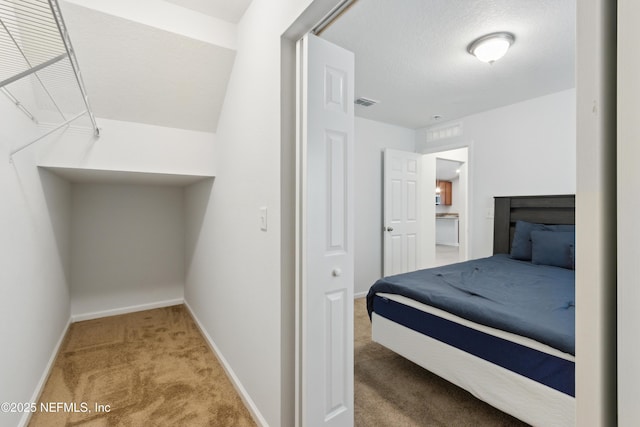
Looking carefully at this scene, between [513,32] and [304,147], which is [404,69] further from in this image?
[304,147]

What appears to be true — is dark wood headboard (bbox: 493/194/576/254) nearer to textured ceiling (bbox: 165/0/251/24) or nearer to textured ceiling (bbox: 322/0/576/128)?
textured ceiling (bbox: 322/0/576/128)

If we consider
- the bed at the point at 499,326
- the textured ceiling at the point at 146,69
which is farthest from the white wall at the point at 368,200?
the textured ceiling at the point at 146,69

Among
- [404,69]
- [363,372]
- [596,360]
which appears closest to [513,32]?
[404,69]

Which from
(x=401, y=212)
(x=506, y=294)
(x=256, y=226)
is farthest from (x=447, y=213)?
(x=256, y=226)

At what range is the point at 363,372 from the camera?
2.15 meters

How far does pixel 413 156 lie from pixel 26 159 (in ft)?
13.4

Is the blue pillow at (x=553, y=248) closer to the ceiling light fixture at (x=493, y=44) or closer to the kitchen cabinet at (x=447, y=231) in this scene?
the ceiling light fixture at (x=493, y=44)

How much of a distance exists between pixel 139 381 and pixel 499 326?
2307mm

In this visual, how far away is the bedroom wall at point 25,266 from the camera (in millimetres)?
1395

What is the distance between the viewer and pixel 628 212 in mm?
415

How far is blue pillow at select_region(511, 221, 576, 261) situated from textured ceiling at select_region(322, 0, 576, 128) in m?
1.44

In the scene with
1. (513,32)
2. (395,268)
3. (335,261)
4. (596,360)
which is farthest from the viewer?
(395,268)

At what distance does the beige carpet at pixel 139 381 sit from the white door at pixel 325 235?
22.7 inches

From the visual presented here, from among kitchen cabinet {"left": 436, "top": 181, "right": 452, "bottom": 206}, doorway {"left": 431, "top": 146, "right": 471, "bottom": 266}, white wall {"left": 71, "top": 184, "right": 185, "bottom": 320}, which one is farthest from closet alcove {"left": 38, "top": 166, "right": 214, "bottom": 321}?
kitchen cabinet {"left": 436, "top": 181, "right": 452, "bottom": 206}
